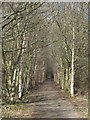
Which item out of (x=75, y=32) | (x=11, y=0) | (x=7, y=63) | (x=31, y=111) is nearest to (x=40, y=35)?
(x=75, y=32)

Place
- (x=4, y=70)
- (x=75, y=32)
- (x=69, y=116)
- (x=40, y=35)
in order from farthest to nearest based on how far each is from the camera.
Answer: (x=75, y=32)
(x=40, y=35)
(x=4, y=70)
(x=69, y=116)

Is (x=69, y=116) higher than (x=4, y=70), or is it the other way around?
(x=4, y=70)

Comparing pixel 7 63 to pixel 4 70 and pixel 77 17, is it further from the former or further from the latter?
pixel 77 17

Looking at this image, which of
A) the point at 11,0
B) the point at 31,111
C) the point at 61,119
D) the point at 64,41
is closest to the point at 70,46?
the point at 64,41

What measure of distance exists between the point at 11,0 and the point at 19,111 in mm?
7941

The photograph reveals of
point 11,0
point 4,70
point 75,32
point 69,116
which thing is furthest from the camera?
point 75,32

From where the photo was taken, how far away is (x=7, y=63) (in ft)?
65.1

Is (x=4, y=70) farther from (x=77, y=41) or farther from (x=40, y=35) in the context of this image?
(x=77, y=41)

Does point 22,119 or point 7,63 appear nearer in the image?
point 22,119

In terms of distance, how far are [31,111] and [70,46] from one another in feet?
43.1

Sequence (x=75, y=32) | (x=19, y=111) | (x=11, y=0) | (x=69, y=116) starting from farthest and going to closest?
(x=75, y=32) → (x=19, y=111) → (x=69, y=116) → (x=11, y=0)

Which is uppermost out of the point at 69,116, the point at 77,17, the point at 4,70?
the point at 77,17

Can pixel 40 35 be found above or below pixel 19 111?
above

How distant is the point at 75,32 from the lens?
26.2 meters
